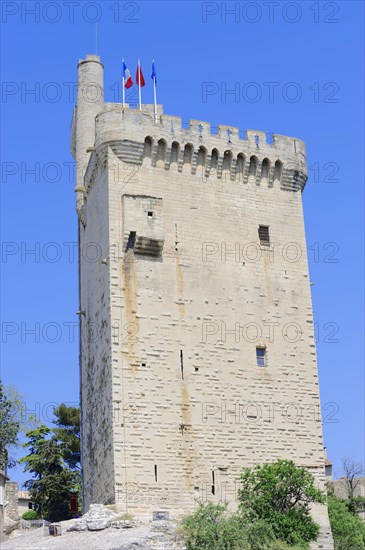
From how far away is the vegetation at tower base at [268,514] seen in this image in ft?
88.1

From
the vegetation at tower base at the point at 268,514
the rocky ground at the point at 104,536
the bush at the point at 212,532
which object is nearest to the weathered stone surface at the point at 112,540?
the rocky ground at the point at 104,536

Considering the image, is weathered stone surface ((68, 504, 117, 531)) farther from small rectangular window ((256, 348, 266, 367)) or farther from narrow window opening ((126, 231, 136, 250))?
narrow window opening ((126, 231, 136, 250))

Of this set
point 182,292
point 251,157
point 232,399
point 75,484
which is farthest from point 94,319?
point 75,484

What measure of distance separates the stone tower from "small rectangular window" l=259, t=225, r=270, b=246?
0.05m

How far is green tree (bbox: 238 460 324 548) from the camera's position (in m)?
28.7

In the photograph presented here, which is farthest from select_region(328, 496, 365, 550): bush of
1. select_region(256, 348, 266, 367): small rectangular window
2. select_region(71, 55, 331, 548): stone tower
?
select_region(256, 348, 266, 367): small rectangular window

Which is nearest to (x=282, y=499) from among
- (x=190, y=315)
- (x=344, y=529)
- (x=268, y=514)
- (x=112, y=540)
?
(x=268, y=514)

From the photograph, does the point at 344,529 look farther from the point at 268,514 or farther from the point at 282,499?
the point at 268,514

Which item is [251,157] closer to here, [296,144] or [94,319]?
[296,144]

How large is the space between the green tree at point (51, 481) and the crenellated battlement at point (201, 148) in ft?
48.1

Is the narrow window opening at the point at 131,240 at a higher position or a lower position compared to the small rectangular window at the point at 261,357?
higher

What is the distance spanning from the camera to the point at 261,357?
32.9m

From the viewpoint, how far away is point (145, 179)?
3331cm

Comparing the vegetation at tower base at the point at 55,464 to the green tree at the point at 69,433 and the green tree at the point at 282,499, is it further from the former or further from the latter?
the green tree at the point at 282,499
